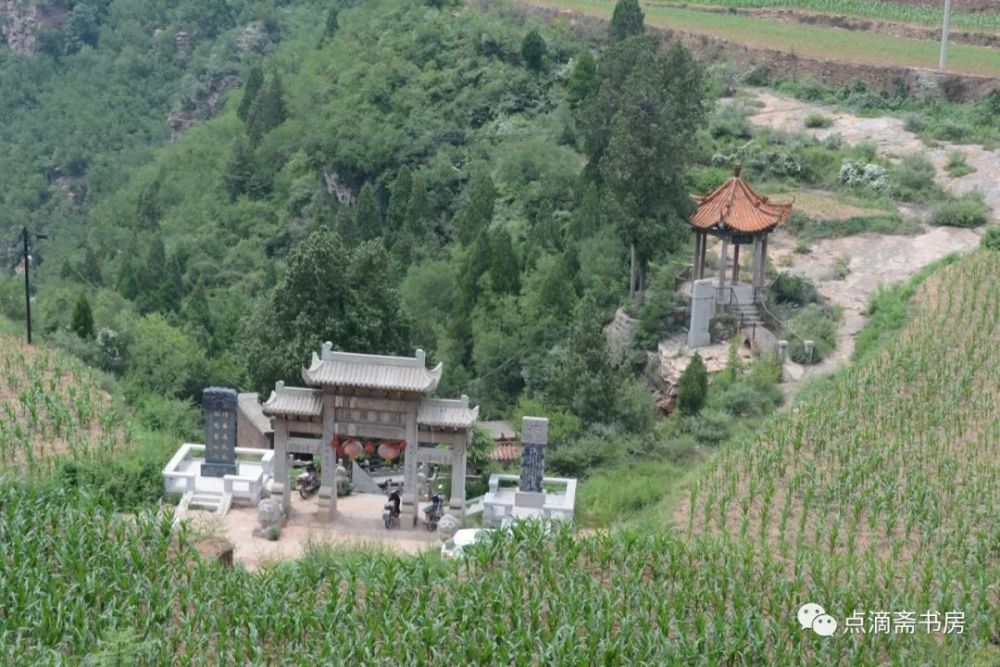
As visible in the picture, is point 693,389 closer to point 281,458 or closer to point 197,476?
point 281,458

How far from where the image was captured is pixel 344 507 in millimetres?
36844

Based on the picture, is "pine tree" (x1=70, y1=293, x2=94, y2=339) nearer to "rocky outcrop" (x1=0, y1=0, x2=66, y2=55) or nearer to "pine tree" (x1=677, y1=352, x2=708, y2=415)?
"pine tree" (x1=677, y1=352, x2=708, y2=415)

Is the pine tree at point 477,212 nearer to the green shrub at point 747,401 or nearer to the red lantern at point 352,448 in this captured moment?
the green shrub at point 747,401

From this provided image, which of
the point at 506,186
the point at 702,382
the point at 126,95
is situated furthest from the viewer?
the point at 126,95

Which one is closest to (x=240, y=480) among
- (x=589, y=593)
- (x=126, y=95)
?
(x=589, y=593)

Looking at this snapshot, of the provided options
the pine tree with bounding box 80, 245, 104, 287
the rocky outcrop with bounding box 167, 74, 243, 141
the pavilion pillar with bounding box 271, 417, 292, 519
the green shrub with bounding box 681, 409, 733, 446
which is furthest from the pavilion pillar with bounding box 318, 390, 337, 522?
the rocky outcrop with bounding box 167, 74, 243, 141

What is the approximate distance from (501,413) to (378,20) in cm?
3385

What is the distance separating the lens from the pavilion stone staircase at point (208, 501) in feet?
115

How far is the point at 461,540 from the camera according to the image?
107 ft

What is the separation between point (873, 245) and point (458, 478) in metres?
19.8

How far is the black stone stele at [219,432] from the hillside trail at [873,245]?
1369 centimetres

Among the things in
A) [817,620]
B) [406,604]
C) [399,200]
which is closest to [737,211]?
[399,200]

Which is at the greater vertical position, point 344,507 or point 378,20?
point 378,20

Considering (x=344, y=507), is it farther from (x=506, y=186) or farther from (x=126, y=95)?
(x=126, y=95)
